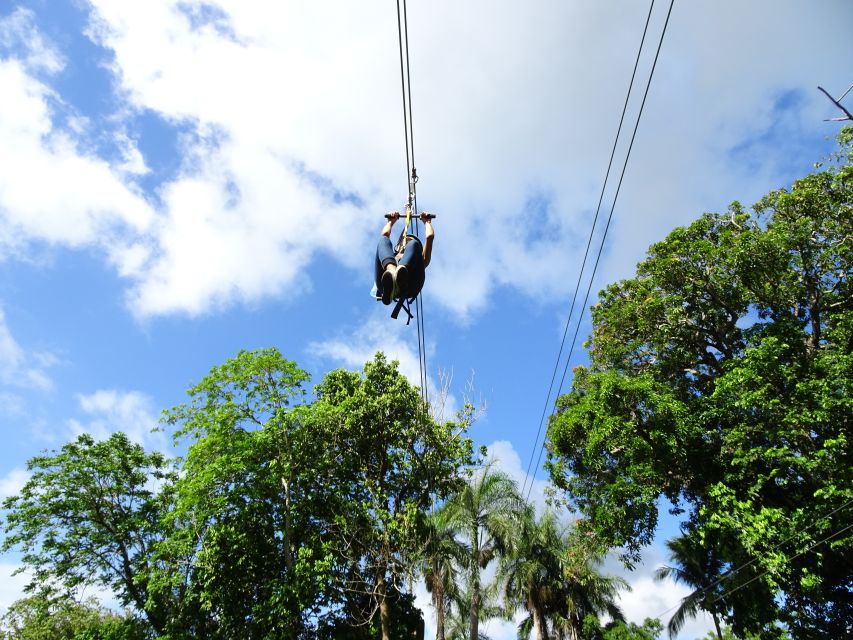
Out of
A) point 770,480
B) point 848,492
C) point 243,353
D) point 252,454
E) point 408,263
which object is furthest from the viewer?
point 243,353

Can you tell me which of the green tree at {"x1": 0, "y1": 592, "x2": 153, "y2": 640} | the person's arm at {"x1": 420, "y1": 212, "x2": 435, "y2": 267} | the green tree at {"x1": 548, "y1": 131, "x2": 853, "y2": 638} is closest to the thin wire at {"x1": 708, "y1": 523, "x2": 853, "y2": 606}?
the green tree at {"x1": 548, "y1": 131, "x2": 853, "y2": 638}

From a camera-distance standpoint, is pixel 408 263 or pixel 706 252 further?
pixel 706 252

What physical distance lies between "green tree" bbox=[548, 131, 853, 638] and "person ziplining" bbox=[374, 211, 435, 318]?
361 inches

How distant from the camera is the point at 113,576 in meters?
18.7

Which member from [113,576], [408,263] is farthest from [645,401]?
[113,576]

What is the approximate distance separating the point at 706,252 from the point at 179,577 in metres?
17.9

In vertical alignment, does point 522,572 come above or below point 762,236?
below

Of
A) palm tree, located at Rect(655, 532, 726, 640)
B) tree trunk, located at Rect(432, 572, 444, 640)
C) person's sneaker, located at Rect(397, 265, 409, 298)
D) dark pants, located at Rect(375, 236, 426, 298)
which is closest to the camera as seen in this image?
person's sneaker, located at Rect(397, 265, 409, 298)

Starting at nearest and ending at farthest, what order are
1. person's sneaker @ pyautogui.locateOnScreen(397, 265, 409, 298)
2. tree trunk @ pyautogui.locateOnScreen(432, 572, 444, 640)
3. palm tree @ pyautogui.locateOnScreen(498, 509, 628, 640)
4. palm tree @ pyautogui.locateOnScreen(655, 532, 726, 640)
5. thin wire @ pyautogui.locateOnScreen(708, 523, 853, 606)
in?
1. person's sneaker @ pyautogui.locateOnScreen(397, 265, 409, 298)
2. thin wire @ pyautogui.locateOnScreen(708, 523, 853, 606)
3. tree trunk @ pyautogui.locateOnScreen(432, 572, 444, 640)
4. palm tree @ pyautogui.locateOnScreen(498, 509, 628, 640)
5. palm tree @ pyautogui.locateOnScreen(655, 532, 726, 640)

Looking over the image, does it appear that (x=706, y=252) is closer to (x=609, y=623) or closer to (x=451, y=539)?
(x=451, y=539)

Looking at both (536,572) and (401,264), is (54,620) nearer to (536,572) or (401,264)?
(536,572)

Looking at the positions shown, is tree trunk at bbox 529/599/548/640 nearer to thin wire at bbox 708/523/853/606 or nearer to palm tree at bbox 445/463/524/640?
palm tree at bbox 445/463/524/640

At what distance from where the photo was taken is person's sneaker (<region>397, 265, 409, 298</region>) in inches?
271

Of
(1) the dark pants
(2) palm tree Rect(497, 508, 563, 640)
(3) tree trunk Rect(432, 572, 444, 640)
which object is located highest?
(2) palm tree Rect(497, 508, 563, 640)
